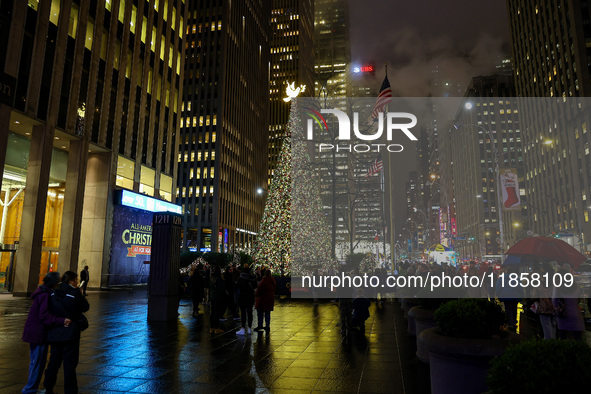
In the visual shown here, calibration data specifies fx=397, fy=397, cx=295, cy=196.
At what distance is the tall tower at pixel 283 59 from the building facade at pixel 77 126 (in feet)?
330

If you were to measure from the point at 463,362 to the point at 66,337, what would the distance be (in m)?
5.42

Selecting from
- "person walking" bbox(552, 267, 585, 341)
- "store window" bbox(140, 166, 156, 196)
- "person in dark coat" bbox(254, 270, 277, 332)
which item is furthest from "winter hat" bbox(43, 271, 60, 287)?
"store window" bbox(140, 166, 156, 196)

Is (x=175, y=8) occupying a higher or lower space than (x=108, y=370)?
higher

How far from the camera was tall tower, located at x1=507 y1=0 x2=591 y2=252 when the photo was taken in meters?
71.1

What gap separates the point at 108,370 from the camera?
23.8 ft

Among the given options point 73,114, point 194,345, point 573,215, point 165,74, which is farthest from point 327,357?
point 573,215

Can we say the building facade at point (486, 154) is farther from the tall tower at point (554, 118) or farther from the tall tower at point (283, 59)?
the tall tower at point (283, 59)

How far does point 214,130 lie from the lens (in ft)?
279

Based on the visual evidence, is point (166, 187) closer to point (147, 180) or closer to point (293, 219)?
point (147, 180)

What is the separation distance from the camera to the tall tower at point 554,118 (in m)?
71.1

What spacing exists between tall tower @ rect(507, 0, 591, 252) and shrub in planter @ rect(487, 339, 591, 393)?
65.9 m

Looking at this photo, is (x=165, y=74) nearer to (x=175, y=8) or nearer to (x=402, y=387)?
(x=175, y=8)

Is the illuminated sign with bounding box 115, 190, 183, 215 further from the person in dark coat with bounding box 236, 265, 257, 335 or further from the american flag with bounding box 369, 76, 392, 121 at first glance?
the person in dark coat with bounding box 236, 265, 257, 335

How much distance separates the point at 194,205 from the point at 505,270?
2976 inches
